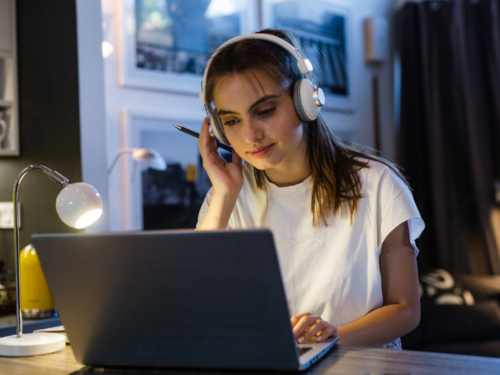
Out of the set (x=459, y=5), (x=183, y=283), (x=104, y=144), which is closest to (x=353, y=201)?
(x=183, y=283)

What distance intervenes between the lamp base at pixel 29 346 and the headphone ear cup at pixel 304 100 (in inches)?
25.9

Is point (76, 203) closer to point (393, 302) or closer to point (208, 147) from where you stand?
point (208, 147)

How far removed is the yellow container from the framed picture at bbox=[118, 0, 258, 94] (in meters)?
1.08

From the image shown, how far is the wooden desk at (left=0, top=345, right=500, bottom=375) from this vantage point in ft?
2.17

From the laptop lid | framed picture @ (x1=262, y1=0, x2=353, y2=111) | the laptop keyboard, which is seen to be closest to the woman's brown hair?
the laptop keyboard

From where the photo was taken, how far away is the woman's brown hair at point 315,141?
1137 millimetres

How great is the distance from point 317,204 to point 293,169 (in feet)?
0.39

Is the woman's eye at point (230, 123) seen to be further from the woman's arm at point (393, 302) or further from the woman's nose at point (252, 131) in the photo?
the woman's arm at point (393, 302)

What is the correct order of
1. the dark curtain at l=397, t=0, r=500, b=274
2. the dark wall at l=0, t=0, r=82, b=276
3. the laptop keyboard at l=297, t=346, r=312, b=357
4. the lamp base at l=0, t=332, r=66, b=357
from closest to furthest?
the laptop keyboard at l=297, t=346, r=312, b=357 < the lamp base at l=0, t=332, r=66, b=357 < the dark wall at l=0, t=0, r=82, b=276 < the dark curtain at l=397, t=0, r=500, b=274

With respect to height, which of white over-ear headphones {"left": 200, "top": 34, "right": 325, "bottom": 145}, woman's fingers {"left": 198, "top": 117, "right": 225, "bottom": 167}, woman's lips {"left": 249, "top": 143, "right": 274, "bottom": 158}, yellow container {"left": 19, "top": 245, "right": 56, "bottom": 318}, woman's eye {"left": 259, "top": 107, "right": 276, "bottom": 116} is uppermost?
white over-ear headphones {"left": 200, "top": 34, "right": 325, "bottom": 145}

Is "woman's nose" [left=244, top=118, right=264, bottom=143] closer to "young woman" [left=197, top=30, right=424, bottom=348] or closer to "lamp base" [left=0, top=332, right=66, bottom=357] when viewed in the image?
"young woman" [left=197, top=30, right=424, bottom=348]

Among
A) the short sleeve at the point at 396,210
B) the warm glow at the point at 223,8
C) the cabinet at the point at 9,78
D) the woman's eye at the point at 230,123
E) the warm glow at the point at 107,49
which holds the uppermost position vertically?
the warm glow at the point at 223,8

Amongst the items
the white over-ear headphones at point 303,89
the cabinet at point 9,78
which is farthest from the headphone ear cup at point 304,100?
the cabinet at point 9,78

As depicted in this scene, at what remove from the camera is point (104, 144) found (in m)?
1.89
